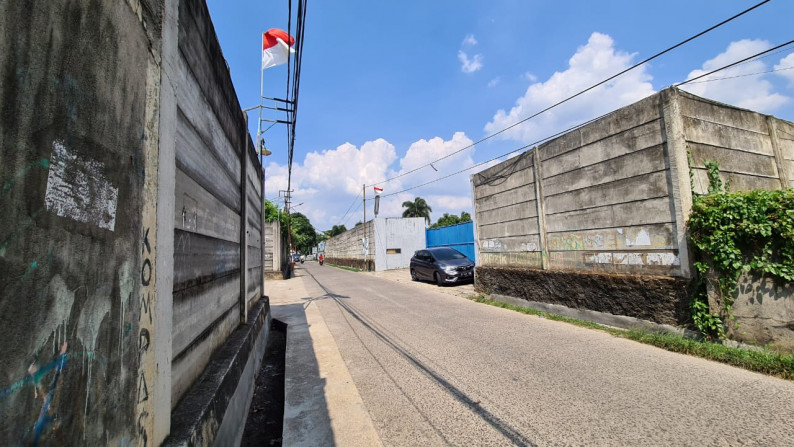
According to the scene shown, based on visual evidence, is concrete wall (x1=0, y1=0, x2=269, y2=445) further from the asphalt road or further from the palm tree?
the palm tree

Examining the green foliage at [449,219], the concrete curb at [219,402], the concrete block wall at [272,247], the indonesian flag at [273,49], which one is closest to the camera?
the concrete curb at [219,402]

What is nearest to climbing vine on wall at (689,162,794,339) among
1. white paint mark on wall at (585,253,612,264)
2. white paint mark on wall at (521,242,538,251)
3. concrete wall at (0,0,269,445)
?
white paint mark on wall at (585,253,612,264)

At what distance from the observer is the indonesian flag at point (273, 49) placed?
942 cm

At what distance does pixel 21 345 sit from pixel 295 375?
3904 millimetres

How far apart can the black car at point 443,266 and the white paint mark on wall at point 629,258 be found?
737 cm

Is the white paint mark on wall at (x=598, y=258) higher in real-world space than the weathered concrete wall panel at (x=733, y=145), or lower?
lower

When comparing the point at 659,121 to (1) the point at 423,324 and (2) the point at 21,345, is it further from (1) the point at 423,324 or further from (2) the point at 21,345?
(2) the point at 21,345

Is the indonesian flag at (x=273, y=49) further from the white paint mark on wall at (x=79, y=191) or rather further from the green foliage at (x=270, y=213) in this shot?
the green foliage at (x=270, y=213)

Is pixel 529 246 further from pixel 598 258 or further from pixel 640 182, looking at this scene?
pixel 640 182

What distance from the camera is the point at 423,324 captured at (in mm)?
6805

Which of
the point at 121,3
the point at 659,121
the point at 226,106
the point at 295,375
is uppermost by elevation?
the point at 659,121

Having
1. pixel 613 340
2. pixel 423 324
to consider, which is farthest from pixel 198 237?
pixel 613 340

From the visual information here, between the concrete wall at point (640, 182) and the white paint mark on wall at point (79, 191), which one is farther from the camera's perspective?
the concrete wall at point (640, 182)

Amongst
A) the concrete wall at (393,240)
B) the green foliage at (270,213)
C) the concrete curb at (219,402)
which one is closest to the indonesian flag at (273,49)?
the concrete curb at (219,402)
